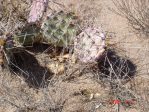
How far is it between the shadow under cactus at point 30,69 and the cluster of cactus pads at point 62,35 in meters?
0.11

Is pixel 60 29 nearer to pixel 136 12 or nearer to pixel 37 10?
pixel 37 10

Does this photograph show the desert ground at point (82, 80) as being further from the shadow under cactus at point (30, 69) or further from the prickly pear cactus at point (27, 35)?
the prickly pear cactus at point (27, 35)

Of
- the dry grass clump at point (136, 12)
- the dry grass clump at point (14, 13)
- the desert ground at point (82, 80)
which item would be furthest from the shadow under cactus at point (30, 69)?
the dry grass clump at point (136, 12)

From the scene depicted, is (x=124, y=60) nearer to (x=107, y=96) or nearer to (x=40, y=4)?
(x=107, y=96)

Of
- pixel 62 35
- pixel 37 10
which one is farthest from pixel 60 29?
pixel 37 10

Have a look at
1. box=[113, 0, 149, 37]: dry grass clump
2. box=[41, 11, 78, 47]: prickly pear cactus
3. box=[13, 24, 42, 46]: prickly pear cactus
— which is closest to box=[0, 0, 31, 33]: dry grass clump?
box=[13, 24, 42, 46]: prickly pear cactus

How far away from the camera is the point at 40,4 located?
3.14 metres

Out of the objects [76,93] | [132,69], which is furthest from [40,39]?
[132,69]

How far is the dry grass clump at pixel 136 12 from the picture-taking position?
3580 millimetres

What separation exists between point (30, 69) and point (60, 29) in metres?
0.39

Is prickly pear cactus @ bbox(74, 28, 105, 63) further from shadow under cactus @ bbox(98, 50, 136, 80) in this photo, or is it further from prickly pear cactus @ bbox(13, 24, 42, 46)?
A: prickly pear cactus @ bbox(13, 24, 42, 46)

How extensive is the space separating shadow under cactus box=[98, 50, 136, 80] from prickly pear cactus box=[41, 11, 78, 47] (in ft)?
0.97

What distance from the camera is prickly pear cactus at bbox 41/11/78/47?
10.5ft

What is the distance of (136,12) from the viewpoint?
146 inches
